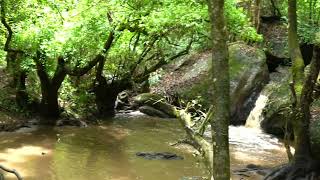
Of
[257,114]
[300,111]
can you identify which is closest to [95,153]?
[300,111]

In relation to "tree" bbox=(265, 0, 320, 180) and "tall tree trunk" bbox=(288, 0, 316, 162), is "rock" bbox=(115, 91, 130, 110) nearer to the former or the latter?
"tall tree trunk" bbox=(288, 0, 316, 162)

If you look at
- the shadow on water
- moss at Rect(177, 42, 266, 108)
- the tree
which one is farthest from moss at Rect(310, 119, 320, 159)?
moss at Rect(177, 42, 266, 108)

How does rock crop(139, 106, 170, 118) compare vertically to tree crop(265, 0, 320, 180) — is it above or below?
below

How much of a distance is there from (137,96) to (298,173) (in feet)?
46.9

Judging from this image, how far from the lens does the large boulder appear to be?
19.8 meters

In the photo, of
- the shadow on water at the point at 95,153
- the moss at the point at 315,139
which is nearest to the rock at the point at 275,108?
the shadow on water at the point at 95,153

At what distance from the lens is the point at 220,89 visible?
16.8ft

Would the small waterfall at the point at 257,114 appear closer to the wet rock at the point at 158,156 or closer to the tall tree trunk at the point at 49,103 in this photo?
the wet rock at the point at 158,156

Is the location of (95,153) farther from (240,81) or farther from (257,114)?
(240,81)

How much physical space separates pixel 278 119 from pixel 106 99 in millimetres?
7330

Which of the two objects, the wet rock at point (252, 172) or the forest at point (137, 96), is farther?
the wet rock at point (252, 172)

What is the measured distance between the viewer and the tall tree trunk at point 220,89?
5109 mm

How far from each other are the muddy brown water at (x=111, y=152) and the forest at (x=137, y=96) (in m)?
0.03

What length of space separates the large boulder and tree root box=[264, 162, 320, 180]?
369 inches
